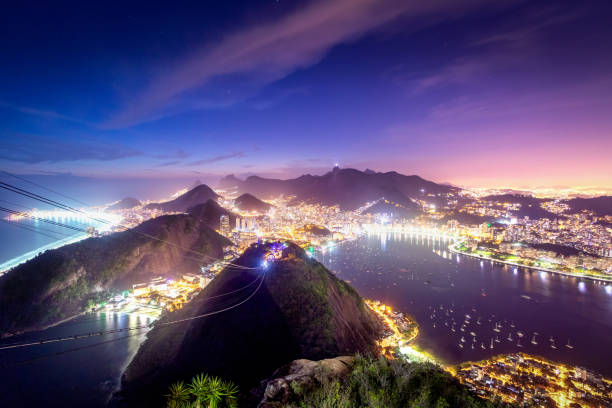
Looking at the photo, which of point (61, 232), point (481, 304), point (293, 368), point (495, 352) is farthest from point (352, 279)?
point (61, 232)

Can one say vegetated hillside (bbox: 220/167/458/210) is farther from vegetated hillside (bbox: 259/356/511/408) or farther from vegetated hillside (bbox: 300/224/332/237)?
vegetated hillside (bbox: 259/356/511/408)

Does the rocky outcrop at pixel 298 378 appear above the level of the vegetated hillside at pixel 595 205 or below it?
below

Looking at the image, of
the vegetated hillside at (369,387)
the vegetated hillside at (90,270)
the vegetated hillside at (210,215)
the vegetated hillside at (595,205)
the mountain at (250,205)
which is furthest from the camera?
the mountain at (250,205)

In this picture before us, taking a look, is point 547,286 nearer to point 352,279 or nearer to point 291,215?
point 352,279

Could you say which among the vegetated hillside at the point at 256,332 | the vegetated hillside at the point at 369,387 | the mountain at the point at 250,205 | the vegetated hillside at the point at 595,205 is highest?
the mountain at the point at 250,205

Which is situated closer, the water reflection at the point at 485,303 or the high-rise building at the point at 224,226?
the water reflection at the point at 485,303

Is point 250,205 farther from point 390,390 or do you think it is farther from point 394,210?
point 390,390

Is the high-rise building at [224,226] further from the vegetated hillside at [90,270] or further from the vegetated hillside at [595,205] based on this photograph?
the vegetated hillside at [595,205]

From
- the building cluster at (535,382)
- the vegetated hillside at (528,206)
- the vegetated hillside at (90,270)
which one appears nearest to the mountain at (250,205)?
Result: the vegetated hillside at (90,270)
